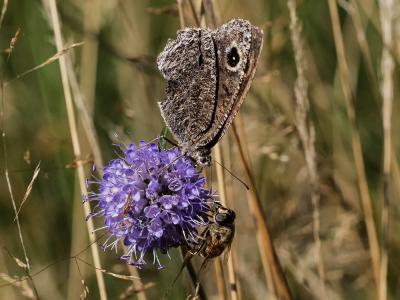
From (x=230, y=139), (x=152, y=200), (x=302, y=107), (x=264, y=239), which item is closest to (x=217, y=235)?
(x=152, y=200)

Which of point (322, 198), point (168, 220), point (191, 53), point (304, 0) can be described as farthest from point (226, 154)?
point (304, 0)

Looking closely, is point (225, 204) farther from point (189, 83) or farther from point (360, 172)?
point (360, 172)

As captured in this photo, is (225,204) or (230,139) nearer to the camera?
(225,204)

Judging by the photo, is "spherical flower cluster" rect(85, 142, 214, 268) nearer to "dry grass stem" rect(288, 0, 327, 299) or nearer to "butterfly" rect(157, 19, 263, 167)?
"butterfly" rect(157, 19, 263, 167)

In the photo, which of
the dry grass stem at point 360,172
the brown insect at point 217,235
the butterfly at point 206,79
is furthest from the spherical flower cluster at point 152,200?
the dry grass stem at point 360,172

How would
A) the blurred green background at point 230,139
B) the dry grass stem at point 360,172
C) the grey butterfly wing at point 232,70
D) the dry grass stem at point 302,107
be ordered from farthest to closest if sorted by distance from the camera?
the blurred green background at point 230,139, the dry grass stem at point 360,172, the dry grass stem at point 302,107, the grey butterfly wing at point 232,70

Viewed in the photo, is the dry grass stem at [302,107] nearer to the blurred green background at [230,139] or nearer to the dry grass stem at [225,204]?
the dry grass stem at [225,204]

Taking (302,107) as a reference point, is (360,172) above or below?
below

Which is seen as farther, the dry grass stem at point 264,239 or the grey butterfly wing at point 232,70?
the dry grass stem at point 264,239

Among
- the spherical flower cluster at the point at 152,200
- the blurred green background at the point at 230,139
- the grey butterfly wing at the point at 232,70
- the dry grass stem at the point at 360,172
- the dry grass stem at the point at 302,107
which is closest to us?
the spherical flower cluster at the point at 152,200
